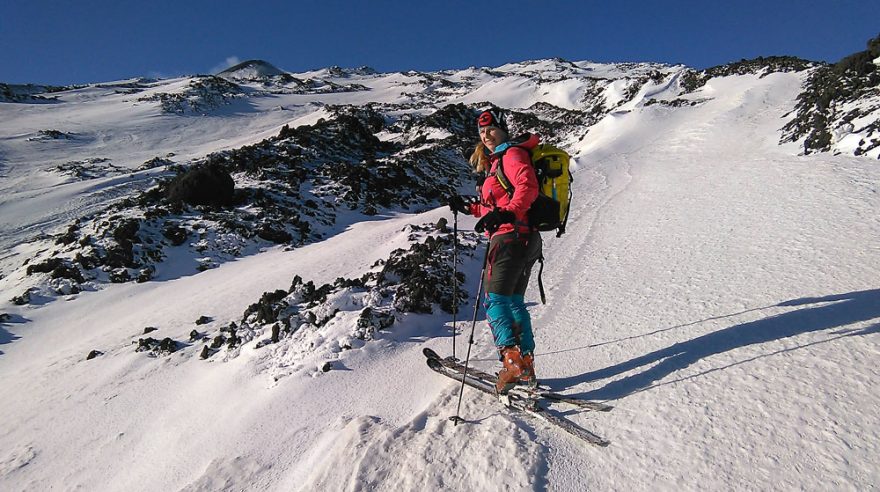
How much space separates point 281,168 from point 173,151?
1492 centimetres

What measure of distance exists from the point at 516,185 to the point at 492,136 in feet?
2.15

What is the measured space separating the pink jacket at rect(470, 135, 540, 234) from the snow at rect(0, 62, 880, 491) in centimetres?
149

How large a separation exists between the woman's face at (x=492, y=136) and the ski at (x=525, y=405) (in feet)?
6.31

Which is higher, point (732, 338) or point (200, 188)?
point (732, 338)

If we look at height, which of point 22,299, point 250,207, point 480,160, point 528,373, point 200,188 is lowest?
point 22,299

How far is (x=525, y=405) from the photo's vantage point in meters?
3.27

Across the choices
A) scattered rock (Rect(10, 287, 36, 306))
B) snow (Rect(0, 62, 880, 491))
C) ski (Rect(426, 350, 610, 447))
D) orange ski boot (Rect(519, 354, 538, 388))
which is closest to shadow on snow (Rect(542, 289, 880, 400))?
snow (Rect(0, 62, 880, 491))

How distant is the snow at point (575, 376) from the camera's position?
8.82 ft

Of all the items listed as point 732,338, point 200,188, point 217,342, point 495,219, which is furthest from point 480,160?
point 200,188

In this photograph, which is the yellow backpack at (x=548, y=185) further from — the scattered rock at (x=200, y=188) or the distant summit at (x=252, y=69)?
the distant summit at (x=252, y=69)

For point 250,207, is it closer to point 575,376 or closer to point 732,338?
point 575,376

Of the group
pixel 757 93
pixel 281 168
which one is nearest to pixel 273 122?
pixel 281 168

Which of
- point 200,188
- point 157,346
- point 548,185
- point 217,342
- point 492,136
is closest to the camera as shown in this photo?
point 548,185

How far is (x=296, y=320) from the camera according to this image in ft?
18.2
